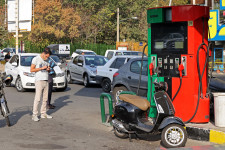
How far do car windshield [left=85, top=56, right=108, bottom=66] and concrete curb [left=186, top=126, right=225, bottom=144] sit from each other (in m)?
11.8

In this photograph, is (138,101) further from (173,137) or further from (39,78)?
(39,78)

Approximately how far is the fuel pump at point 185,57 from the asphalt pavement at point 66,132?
3.15 feet

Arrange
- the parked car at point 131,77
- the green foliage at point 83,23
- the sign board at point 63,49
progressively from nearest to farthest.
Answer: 1. the parked car at point 131,77
2. the sign board at point 63,49
3. the green foliage at point 83,23

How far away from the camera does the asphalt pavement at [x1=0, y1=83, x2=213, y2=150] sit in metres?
7.21

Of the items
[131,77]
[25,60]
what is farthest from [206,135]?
[25,60]

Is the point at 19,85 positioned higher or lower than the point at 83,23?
lower

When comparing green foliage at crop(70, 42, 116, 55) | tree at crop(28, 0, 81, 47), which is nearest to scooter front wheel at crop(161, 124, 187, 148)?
green foliage at crop(70, 42, 116, 55)

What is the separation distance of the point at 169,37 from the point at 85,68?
10.6 metres

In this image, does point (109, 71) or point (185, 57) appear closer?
point (185, 57)

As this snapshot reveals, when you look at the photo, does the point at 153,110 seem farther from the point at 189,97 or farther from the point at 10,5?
the point at 10,5

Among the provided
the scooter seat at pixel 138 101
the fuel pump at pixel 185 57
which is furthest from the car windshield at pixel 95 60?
the scooter seat at pixel 138 101

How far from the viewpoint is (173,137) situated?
7.02 m

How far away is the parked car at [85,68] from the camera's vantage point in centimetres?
1858

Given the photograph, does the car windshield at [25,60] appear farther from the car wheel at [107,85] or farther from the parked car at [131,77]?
the parked car at [131,77]
